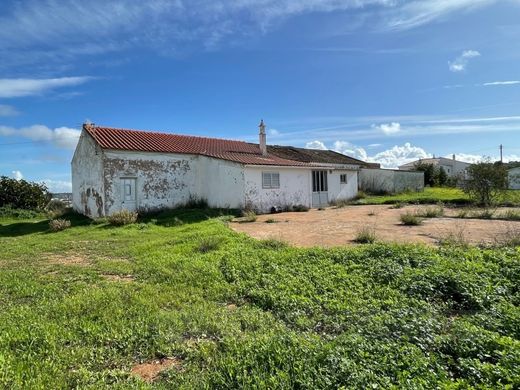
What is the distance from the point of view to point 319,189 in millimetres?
24828

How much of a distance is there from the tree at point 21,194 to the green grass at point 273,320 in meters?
21.7

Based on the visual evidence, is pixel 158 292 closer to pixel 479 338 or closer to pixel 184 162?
pixel 479 338

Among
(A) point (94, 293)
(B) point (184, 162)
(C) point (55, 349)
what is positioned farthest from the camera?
(B) point (184, 162)

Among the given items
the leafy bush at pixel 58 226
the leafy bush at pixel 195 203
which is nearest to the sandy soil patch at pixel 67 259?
the leafy bush at pixel 58 226

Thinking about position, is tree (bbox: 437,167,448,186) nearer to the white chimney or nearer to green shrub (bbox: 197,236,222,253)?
the white chimney

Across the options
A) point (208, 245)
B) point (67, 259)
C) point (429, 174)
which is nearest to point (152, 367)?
point (208, 245)

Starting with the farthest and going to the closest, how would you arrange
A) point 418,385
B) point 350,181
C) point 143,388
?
point 350,181, point 143,388, point 418,385

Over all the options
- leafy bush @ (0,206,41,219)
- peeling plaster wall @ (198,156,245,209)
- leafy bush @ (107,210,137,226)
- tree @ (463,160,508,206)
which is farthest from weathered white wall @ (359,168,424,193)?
leafy bush @ (0,206,41,219)

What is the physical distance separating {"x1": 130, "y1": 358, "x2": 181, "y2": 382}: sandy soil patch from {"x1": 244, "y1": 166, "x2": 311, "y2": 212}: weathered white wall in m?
15.8

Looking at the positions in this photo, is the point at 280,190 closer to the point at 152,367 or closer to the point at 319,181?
the point at 319,181

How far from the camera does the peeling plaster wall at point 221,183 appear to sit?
1981cm

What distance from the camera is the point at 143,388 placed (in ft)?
10.4

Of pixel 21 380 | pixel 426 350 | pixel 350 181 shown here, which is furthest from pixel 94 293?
pixel 350 181

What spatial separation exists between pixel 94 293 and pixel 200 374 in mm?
3236
